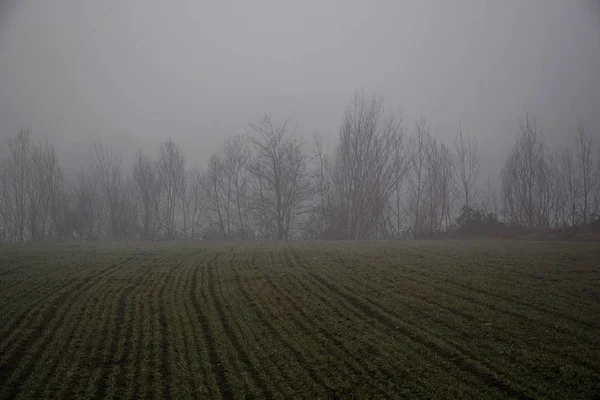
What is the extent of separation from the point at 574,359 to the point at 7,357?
10377 mm

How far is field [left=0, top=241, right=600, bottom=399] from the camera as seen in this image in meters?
5.44

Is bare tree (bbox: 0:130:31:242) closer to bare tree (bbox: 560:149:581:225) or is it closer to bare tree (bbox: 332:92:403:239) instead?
bare tree (bbox: 332:92:403:239)

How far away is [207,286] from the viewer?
37.7 feet

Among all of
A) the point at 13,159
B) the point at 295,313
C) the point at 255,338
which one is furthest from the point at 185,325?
the point at 13,159

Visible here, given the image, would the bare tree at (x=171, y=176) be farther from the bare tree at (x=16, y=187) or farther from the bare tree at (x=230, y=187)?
the bare tree at (x=16, y=187)

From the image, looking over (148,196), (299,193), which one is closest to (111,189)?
(148,196)

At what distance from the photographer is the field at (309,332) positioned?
214 inches

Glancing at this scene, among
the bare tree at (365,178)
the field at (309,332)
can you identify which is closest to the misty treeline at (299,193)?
the bare tree at (365,178)

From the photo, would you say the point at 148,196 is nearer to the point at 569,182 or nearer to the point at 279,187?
the point at 279,187


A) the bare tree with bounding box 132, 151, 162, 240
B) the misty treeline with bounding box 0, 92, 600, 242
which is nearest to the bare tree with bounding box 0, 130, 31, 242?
the misty treeline with bounding box 0, 92, 600, 242

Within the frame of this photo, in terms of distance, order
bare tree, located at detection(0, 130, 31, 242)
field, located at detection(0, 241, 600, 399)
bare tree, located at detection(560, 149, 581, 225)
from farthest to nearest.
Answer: bare tree, located at detection(0, 130, 31, 242) < bare tree, located at detection(560, 149, 581, 225) < field, located at detection(0, 241, 600, 399)

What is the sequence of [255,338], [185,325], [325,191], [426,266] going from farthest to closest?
[325,191] → [426,266] → [185,325] → [255,338]

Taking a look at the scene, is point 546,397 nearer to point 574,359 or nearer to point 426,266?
point 574,359

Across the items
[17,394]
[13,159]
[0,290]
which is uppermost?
[13,159]
